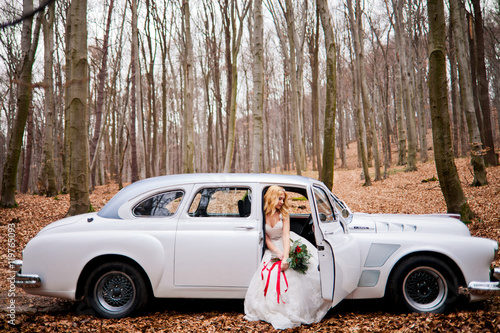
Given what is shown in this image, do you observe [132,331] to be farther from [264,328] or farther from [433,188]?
[433,188]

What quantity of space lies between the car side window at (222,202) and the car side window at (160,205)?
0.22 meters

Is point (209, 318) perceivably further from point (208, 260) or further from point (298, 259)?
point (298, 259)

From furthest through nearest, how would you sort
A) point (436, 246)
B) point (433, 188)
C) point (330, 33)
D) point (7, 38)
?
point (7, 38) < point (433, 188) < point (330, 33) < point (436, 246)

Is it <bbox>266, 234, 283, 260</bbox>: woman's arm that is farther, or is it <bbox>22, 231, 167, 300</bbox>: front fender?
<bbox>266, 234, 283, 260</bbox>: woman's arm

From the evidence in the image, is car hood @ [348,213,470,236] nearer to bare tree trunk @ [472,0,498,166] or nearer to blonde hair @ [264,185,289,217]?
blonde hair @ [264,185,289,217]

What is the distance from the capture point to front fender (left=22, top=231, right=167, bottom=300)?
3869 mm

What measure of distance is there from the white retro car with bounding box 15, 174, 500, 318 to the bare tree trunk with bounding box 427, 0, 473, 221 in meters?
2.67

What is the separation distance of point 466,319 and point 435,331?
1.57 feet

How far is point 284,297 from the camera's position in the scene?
376 centimetres

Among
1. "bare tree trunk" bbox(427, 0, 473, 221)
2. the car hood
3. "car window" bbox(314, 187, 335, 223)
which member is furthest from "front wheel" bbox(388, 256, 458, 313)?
"bare tree trunk" bbox(427, 0, 473, 221)

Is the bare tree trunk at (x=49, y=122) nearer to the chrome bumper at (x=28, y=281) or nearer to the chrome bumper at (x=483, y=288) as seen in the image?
the chrome bumper at (x=28, y=281)

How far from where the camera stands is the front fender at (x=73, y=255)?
3869 millimetres

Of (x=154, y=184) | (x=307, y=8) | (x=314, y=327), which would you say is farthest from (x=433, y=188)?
(x=307, y=8)

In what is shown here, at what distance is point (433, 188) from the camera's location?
11930 mm
